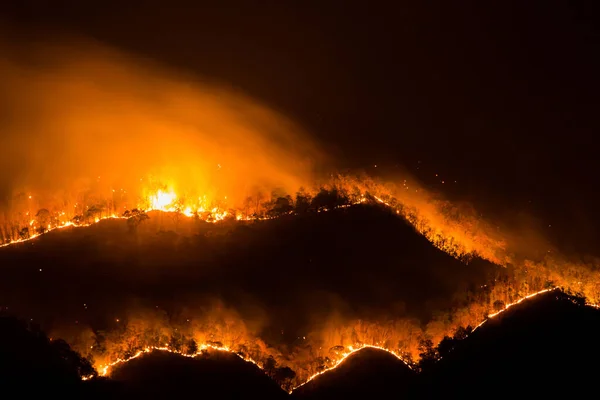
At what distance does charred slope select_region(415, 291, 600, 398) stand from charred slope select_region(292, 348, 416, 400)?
21 cm

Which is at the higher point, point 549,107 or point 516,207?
point 549,107

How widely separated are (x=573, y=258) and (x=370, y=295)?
2.73 metres

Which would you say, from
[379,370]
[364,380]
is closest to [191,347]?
[364,380]

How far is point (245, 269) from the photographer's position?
6949 mm

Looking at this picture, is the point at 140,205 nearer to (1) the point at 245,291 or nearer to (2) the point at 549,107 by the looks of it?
(1) the point at 245,291

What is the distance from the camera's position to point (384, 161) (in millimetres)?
8820

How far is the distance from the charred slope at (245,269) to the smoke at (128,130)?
0.74m

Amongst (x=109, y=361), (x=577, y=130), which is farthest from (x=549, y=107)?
(x=109, y=361)

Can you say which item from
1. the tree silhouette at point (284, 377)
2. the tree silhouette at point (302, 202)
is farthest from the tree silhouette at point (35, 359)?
the tree silhouette at point (302, 202)

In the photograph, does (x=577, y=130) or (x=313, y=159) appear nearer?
(x=313, y=159)

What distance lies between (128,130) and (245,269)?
8.77ft

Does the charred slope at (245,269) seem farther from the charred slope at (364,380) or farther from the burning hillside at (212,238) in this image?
the charred slope at (364,380)

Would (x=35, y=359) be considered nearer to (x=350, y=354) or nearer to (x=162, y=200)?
(x=162, y=200)

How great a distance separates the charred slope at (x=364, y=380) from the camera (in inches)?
233
